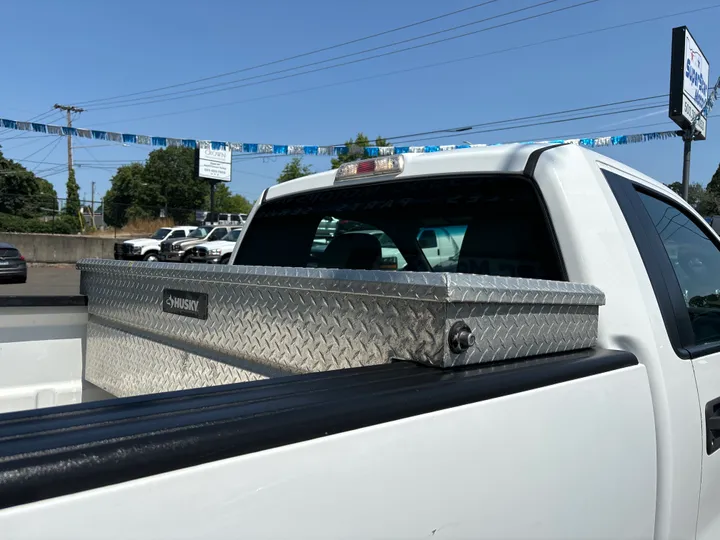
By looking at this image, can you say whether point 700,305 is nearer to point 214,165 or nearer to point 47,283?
point 47,283

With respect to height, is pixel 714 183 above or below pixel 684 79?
above

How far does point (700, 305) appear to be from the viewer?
8.68ft

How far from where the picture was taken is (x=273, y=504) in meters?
0.96

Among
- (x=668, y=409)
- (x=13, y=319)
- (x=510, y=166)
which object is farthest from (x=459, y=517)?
(x=13, y=319)

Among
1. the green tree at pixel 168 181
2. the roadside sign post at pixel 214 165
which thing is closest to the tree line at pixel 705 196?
the roadside sign post at pixel 214 165

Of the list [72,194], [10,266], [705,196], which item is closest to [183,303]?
[10,266]

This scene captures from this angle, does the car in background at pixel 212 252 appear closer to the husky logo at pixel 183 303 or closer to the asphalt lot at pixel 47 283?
the asphalt lot at pixel 47 283

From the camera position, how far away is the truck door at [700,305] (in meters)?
2.07

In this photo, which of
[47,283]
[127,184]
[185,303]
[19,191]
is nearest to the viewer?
[185,303]

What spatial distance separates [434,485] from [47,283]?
24332 mm

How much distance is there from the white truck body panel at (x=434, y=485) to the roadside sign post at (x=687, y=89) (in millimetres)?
14070

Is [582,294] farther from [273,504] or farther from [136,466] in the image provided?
[136,466]

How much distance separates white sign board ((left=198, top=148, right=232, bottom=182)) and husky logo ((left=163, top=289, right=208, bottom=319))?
4914 centimetres

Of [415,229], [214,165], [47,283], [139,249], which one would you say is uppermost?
[214,165]
